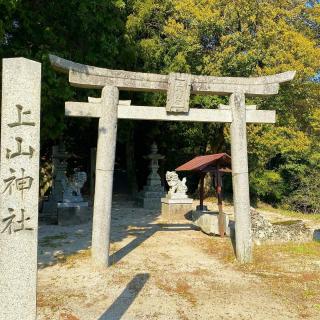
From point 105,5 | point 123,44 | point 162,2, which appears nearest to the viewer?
point 105,5

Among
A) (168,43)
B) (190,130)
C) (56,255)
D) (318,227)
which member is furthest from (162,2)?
(56,255)

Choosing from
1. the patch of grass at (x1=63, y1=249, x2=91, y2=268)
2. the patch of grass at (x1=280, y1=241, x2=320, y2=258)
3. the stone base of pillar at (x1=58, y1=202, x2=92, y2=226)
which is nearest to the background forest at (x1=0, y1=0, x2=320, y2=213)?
the stone base of pillar at (x1=58, y1=202, x2=92, y2=226)

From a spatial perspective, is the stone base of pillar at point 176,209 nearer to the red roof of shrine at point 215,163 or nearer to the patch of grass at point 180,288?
the red roof of shrine at point 215,163

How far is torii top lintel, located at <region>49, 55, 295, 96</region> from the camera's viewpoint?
25.3ft

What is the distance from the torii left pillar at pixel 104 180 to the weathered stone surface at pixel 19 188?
3875mm

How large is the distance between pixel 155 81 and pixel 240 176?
9.15 feet

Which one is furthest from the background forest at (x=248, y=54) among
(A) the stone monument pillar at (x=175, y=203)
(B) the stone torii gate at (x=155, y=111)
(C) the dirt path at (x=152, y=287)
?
(C) the dirt path at (x=152, y=287)

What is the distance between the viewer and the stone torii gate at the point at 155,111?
788cm

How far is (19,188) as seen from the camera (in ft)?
13.0

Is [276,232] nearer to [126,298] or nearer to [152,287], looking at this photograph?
[152,287]

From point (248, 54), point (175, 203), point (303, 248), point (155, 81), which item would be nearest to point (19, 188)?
point (155, 81)

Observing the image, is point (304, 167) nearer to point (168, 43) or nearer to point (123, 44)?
point (168, 43)

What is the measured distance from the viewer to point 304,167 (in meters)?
20.8

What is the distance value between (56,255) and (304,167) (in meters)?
15.6
